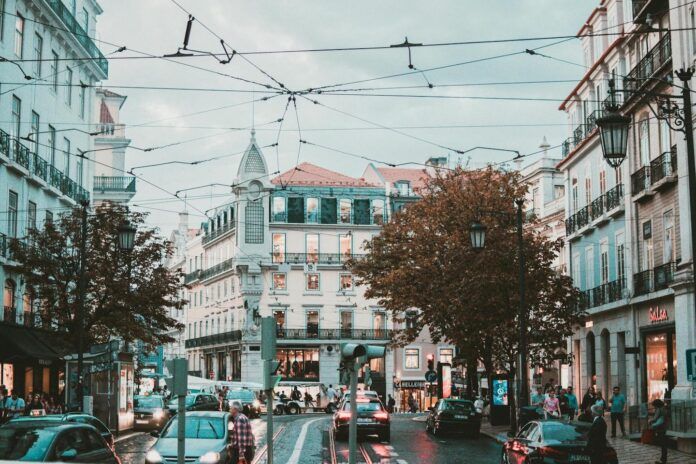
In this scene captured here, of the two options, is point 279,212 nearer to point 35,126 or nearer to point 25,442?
point 35,126

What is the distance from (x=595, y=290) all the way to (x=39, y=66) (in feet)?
83.1

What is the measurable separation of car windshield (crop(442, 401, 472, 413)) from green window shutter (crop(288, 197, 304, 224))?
166 feet

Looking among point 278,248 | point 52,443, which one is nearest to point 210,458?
point 52,443

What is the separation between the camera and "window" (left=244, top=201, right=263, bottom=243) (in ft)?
282

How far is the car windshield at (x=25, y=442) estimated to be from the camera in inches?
588

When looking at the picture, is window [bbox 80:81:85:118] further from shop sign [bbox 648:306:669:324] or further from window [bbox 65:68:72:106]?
shop sign [bbox 648:306:669:324]

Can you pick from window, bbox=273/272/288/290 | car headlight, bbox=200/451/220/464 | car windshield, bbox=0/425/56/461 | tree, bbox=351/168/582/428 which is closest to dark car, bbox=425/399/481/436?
tree, bbox=351/168/582/428

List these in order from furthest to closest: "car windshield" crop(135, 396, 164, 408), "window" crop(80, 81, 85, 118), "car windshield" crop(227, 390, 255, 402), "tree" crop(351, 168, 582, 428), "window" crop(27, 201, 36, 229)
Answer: "car windshield" crop(227, 390, 255, 402), "window" crop(80, 81, 85, 118), "car windshield" crop(135, 396, 164, 408), "window" crop(27, 201, 36, 229), "tree" crop(351, 168, 582, 428)

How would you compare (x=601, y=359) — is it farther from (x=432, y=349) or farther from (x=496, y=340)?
(x=432, y=349)

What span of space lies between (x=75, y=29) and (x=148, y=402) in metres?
17.0

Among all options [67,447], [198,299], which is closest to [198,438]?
[67,447]

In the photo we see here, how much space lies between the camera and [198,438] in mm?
21688

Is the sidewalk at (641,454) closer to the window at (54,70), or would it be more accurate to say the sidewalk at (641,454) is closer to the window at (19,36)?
the window at (19,36)

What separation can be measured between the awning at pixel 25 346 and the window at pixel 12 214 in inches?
147
